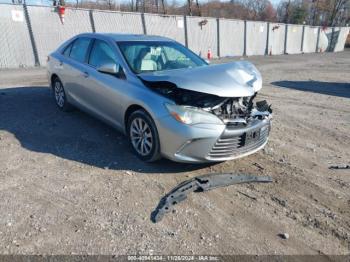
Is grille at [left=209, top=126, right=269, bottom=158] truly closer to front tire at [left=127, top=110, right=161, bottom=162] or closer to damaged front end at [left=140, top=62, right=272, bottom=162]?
damaged front end at [left=140, top=62, right=272, bottom=162]

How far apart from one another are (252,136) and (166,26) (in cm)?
1764

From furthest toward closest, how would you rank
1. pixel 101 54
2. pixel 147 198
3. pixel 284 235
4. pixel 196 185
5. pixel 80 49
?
pixel 80 49 → pixel 101 54 → pixel 196 185 → pixel 147 198 → pixel 284 235

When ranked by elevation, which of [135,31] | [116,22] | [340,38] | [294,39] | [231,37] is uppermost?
[116,22]

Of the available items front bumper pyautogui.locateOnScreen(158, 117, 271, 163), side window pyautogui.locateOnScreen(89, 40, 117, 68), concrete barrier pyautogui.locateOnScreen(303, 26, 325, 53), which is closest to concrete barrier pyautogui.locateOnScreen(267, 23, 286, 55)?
concrete barrier pyautogui.locateOnScreen(303, 26, 325, 53)

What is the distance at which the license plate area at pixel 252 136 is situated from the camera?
4043 millimetres

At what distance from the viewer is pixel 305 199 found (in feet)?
→ 12.0

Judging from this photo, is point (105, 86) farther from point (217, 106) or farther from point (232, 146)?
point (232, 146)

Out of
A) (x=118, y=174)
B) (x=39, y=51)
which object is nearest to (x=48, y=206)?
(x=118, y=174)

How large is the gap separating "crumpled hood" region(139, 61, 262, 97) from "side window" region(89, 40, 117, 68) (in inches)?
31.4

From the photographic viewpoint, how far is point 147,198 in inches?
141

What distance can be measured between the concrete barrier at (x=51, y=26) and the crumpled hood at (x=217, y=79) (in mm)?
12743

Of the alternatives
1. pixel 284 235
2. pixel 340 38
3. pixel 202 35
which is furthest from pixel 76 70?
pixel 340 38

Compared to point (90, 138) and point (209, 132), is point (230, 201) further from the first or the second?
point (90, 138)

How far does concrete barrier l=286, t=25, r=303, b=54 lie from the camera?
106 feet
